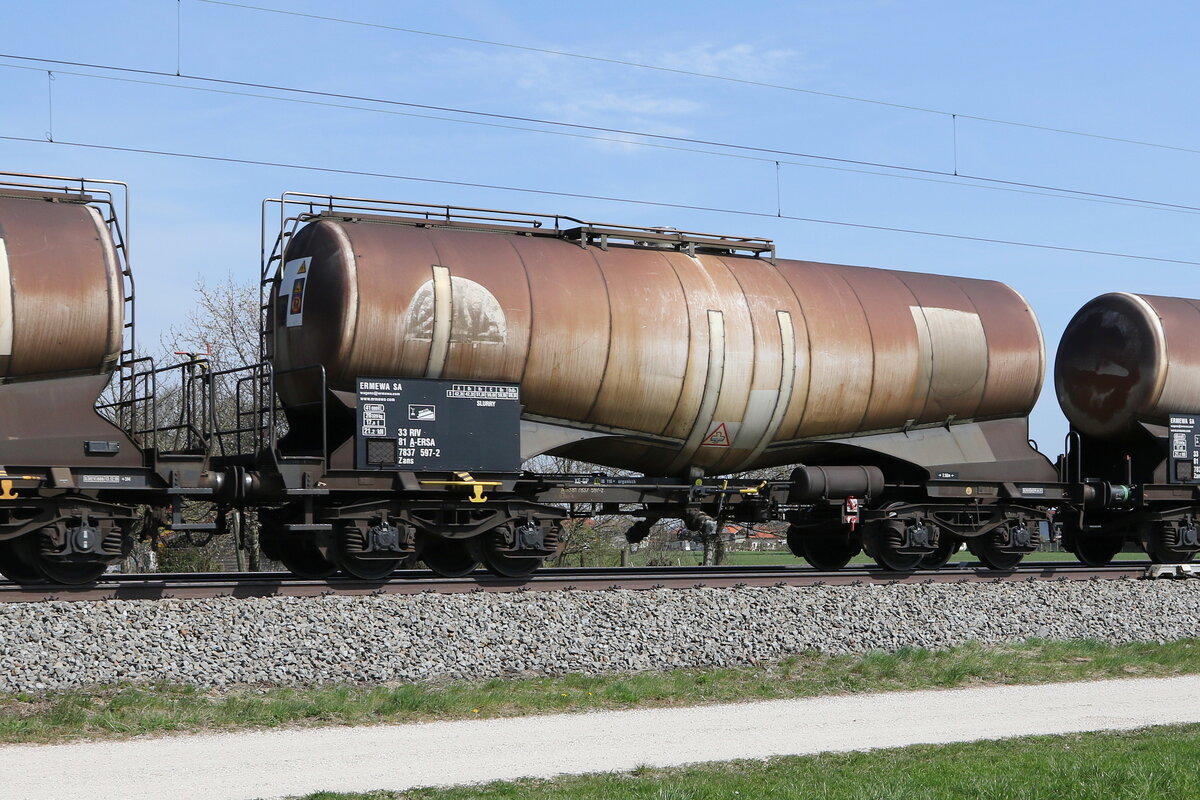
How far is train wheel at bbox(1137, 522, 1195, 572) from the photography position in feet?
61.9

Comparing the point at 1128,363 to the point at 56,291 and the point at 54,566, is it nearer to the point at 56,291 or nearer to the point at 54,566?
the point at 56,291

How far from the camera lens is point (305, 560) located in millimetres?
15445

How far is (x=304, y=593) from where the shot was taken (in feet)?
41.7

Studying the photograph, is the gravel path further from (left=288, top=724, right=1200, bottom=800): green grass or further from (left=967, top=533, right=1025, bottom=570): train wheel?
(left=967, top=533, right=1025, bottom=570): train wheel

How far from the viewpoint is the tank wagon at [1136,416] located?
60.2 ft

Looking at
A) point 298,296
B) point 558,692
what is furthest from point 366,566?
point 558,692

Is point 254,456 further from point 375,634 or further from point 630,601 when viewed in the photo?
point 630,601

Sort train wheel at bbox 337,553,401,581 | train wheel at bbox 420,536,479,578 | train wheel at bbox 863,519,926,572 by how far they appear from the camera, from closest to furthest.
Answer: train wheel at bbox 337,553,401,581 < train wheel at bbox 420,536,479,578 < train wheel at bbox 863,519,926,572

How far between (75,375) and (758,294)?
781 cm

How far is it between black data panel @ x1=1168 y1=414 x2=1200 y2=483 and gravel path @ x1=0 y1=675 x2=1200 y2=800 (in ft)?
26.5

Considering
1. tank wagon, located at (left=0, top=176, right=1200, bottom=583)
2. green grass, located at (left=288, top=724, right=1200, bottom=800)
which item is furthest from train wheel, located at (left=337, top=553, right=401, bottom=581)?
green grass, located at (left=288, top=724, right=1200, bottom=800)

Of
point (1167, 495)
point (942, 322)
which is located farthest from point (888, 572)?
point (1167, 495)

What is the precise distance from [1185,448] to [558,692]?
39.4ft

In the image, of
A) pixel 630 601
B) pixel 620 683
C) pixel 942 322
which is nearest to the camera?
pixel 620 683
